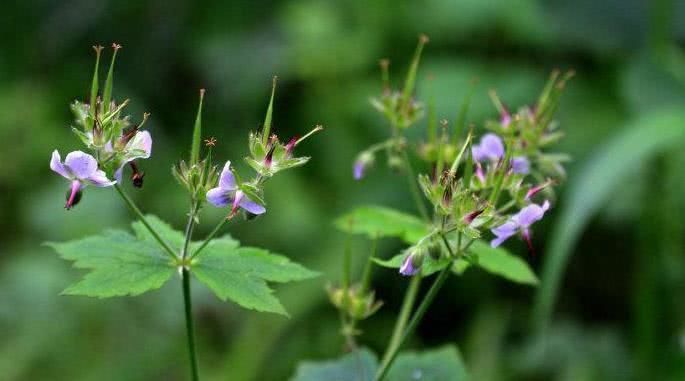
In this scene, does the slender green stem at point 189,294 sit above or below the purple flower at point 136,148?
below

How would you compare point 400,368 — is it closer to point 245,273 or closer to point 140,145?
point 245,273

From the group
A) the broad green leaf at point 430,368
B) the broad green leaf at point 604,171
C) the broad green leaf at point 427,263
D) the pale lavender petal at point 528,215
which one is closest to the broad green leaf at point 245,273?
the broad green leaf at point 427,263

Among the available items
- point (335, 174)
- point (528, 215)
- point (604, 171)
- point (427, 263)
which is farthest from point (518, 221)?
point (335, 174)

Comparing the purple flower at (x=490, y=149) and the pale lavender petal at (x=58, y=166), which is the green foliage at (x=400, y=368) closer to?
the purple flower at (x=490, y=149)

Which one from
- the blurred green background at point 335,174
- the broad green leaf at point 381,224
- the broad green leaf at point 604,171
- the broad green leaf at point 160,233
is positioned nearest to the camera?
the broad green leaf at point 160,233

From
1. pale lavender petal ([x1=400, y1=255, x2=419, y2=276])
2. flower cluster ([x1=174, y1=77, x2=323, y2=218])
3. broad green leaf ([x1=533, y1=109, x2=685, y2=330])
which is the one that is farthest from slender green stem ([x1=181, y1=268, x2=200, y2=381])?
broad green leaf ([x1=533, y1=109, x2=685, y2=330])

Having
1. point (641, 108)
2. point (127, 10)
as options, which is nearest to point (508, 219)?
point (641, 108)

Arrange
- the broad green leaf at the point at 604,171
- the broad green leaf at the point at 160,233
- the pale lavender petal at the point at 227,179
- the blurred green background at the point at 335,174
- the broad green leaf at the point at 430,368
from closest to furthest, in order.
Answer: the pale lavender petal at the point at 227,179 → the broad green leaf at the point at 160,233 → the broad green leaf at the point at 430,368 → the broad green leaf at the point at 604,171 → the blurred green background at the point at 335,174

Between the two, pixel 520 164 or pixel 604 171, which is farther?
pixel 604 171
